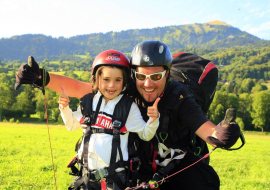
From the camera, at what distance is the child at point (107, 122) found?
10.3 ft

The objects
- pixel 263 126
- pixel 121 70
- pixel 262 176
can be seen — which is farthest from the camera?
pixel 263 126

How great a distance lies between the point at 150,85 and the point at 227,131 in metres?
1.32

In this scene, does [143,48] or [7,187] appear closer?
[143,48]

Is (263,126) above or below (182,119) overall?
below

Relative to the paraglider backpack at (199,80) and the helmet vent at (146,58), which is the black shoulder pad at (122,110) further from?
the paraglider backpack at (199,80)

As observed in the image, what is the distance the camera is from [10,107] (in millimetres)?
75750

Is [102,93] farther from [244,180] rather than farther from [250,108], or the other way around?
[250,108]

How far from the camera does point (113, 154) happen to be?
123 inches

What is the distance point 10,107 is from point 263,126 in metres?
78.0

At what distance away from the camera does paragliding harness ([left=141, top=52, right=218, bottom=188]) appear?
11.5ft

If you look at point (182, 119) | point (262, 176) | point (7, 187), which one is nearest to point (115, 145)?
point (182, 119)

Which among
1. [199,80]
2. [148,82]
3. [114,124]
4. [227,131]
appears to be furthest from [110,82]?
[199,80]

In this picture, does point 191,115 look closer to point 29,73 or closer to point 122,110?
point 122,110

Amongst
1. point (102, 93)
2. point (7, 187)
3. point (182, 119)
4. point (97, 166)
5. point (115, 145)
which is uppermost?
point (102, 93)
